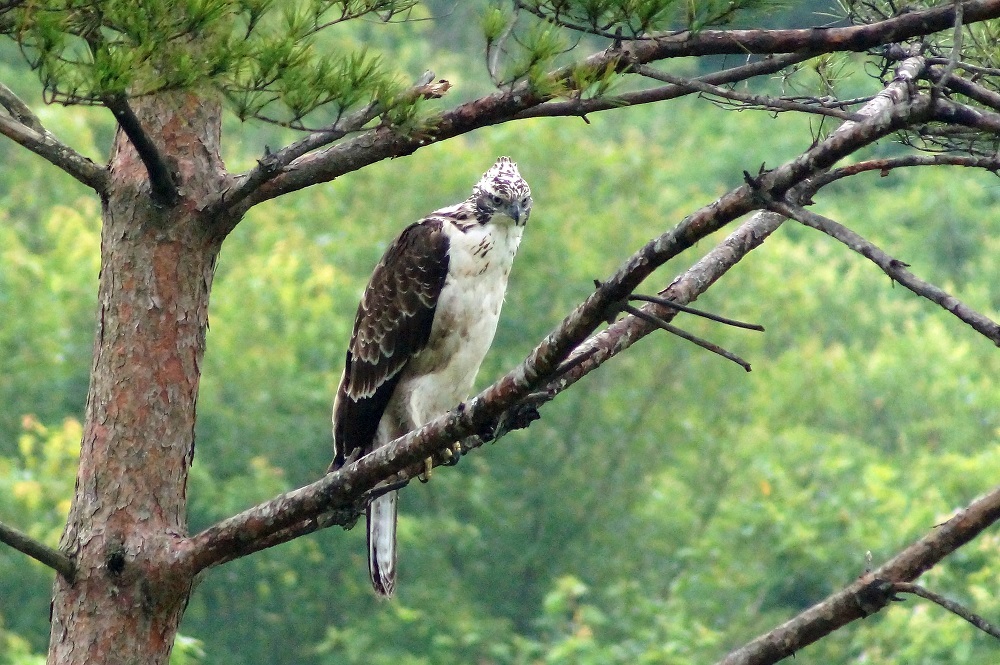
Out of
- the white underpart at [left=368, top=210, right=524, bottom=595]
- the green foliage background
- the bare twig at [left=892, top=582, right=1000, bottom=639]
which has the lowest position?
the bare twig at [left=892, top=582, right=1000, bottom=639]

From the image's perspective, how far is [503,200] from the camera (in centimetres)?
533

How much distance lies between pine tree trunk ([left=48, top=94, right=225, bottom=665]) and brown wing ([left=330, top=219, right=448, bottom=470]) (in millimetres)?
1427

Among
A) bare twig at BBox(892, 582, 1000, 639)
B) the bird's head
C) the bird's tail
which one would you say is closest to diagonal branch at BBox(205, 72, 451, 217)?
the bird's head

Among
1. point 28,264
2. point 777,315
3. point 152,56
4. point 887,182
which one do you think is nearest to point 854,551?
point 777,315

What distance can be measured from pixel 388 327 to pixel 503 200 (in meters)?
0.66

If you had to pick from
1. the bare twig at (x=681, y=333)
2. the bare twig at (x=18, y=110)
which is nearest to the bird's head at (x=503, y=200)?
the bare twig at (x=18, y=110)

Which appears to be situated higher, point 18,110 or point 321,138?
point 18,110

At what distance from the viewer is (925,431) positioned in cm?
2036

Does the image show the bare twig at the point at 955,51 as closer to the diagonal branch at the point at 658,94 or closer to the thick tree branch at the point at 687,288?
the thick tree branch at the point at 687,288

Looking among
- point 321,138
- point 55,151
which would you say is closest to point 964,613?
point 321,138

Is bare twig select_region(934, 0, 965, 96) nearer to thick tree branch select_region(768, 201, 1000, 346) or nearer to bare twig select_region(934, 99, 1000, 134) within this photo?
bare twig select_region(934, 99, 1000, 134)

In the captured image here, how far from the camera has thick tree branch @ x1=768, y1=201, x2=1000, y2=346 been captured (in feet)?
9.01

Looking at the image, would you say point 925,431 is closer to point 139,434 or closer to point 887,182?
point 887,182

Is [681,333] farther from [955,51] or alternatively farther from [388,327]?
[388,327]
